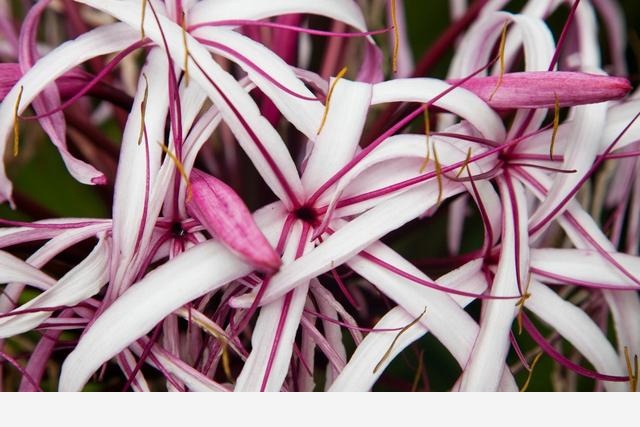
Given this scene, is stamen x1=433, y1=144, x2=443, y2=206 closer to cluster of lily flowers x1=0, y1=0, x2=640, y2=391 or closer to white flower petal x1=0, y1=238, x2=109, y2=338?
cluster of lily flowers x1=0, y1=0, x2=640, y2=391

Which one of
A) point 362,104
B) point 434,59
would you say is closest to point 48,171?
Result: point 434,59

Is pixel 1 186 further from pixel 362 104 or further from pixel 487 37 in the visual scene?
pixel 487 37

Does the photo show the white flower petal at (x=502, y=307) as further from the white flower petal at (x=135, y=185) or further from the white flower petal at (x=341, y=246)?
the white flower petal at (x=135, y=185)

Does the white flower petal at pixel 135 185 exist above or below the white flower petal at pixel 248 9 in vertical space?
below

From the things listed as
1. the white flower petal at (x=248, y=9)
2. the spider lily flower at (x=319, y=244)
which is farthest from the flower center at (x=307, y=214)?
the white flower petal at (x=248, y=9)

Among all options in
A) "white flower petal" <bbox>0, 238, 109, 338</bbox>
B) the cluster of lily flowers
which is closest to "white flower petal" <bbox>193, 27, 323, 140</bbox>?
the cluster of lily flowers

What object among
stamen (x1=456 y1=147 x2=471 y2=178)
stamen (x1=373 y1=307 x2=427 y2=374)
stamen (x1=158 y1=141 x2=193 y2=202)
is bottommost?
stamen (x1=373 y1=307 x2=427 y2=374)
